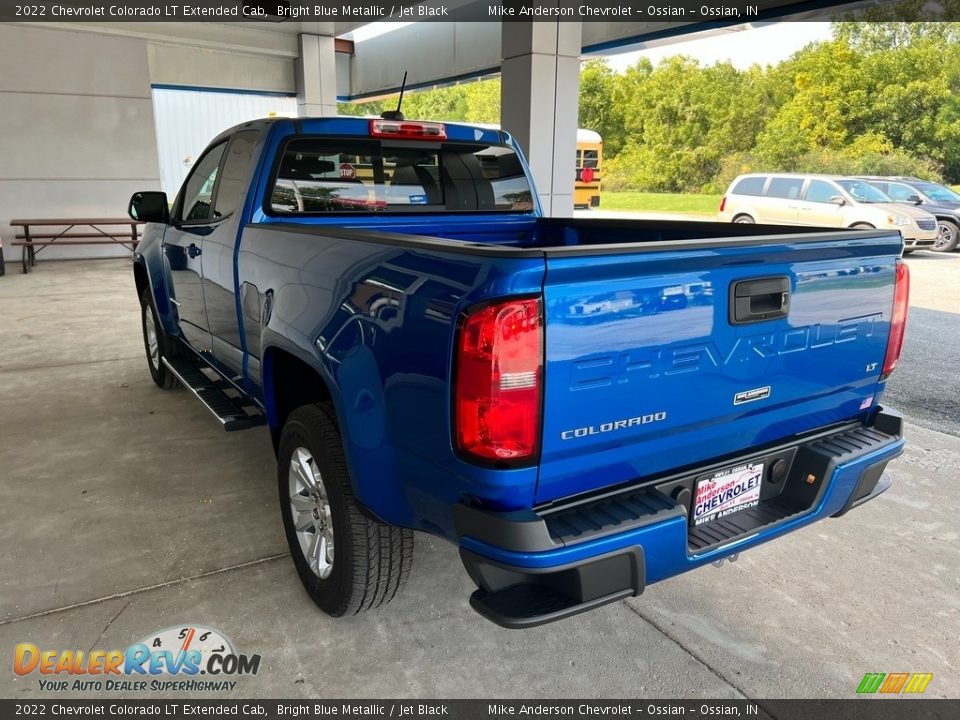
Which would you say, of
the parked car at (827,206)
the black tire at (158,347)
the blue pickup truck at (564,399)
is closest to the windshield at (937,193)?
the parked car at (827,206)

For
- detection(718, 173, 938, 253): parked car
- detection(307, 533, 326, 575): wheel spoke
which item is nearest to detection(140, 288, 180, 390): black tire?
detection(307, 533, 326, 575): wheel spoke

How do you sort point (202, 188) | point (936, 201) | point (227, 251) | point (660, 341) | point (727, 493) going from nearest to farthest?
1. point (660, 341)
2. point (727, 493)
3. point (227, 251)
4. point (202, 188)
5. point (936, 201)

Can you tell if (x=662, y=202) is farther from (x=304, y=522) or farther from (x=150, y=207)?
(x=304, y=522)

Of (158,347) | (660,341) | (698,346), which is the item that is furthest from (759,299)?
(158,347)

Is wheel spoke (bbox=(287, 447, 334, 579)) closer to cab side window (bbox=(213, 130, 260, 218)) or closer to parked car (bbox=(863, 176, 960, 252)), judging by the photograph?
cab side window (bbox=(213, 130, 260, 218))

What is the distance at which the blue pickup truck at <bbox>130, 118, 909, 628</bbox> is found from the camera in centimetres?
179

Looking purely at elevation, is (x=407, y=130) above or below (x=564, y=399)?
above

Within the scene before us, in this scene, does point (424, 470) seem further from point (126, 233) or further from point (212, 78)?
point (212, 78)

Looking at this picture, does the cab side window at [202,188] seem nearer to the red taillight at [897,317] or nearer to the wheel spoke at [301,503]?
the wheel spoke at [301,503]

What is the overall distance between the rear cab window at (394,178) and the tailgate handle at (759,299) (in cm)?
200

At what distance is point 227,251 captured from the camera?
343 centimetres

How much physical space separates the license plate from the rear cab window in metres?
2.11

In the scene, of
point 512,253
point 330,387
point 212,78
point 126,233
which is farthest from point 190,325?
point 212,78

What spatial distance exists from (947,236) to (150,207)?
53.9 feet
